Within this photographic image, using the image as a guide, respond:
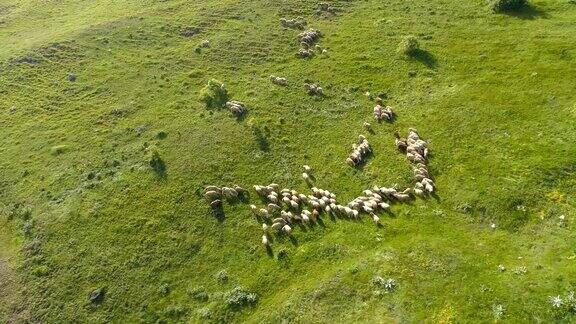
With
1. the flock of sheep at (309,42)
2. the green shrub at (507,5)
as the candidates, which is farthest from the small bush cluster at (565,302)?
the green shrub at (507,5)

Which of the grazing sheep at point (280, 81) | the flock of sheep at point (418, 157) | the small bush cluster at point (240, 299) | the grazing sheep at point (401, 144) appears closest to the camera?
the small bush cluster at point (240, 299)

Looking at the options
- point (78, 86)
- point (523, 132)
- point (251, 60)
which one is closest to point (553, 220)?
point (523, 132)

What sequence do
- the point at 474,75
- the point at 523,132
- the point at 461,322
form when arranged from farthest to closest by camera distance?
the point at 474,75 → the point at 523,132 → the point at 461,322

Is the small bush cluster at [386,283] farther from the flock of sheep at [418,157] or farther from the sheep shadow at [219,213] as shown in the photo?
the sheep shadow at [219,213]

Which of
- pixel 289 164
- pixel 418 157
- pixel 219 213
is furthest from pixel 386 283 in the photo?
pixel 289 164

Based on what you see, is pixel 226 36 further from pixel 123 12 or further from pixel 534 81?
pixel 534 81

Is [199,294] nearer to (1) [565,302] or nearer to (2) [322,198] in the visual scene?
(2) [322,198]

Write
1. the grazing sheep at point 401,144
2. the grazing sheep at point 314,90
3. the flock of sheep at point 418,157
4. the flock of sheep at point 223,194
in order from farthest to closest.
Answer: the grazing sheep at point 314,90
the grazing sheep at point 401,144
the flock of sheep at point 223,194
the flock of sheep at point 418,157
